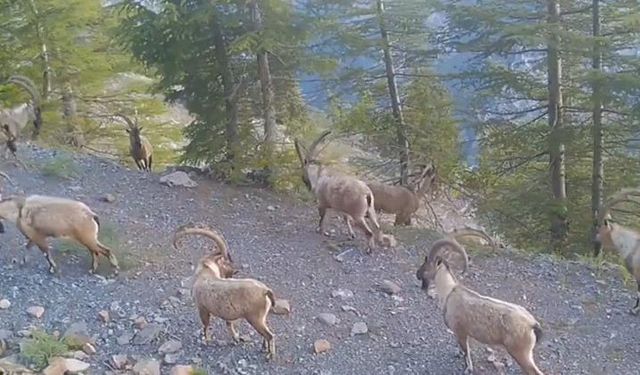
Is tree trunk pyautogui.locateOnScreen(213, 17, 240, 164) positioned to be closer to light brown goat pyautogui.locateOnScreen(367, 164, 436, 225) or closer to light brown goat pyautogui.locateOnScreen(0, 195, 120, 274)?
light brown goat pyautogui.locateOnScreen(367, 164, 436, 225)

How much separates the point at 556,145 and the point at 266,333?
29.7ft

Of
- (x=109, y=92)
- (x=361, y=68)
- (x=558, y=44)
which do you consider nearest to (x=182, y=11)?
(x=361, y=68)

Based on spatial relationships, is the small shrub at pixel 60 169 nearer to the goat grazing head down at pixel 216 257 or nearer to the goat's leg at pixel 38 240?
the goat's leg at pixel 38 240

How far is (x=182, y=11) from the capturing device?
43.4 feet

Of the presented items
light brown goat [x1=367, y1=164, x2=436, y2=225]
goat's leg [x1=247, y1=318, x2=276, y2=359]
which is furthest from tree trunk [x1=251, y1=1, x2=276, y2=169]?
goat's leg [x1=247, y1=318, x2=276, y2=359]

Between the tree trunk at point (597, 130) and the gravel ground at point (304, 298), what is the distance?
14.2 ft

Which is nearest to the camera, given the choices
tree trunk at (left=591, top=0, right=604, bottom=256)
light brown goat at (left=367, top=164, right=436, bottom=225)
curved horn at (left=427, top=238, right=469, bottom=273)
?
curved horn at (left=427, top=238, right=469, bottom=273)

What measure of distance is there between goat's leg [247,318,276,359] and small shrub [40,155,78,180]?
6724 mm

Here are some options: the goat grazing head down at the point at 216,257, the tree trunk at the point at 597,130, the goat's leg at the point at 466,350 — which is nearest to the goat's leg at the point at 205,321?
the goat grazing head down at the point at 216,257

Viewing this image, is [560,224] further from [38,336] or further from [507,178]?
[38,336]

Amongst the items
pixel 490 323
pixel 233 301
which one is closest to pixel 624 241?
pixel 490 323

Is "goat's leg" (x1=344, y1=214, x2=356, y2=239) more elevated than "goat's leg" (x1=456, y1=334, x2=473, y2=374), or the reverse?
"goat's leg" (x1=456, y1=334, x2=473, y2=374)

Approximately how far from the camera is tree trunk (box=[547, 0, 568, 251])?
14250mm

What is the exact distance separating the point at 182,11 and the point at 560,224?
8412 mm
